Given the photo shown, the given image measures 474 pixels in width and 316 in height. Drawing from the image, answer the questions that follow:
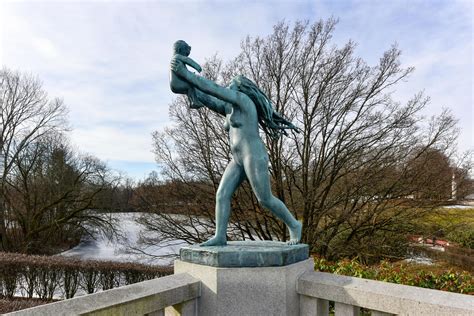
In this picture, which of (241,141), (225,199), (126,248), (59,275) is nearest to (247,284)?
(225,199)

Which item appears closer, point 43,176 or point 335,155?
point 335,155

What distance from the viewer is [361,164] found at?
35.4ft

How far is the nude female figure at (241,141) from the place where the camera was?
2.78 m

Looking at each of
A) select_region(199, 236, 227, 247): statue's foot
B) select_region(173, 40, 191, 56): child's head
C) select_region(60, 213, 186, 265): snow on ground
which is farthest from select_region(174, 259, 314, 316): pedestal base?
select_region(60, 213, 186, 265): snow on ground

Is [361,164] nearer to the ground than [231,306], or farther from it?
farther from it

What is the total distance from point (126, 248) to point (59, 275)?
9.57ft

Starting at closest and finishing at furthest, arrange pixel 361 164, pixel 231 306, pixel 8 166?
1. pixel 231 306
2. pixel 361 164
3. pixel 8 166

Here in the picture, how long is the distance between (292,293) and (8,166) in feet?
63.2

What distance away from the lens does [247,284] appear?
2488mm

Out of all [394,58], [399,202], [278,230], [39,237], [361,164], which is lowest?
[39,237]

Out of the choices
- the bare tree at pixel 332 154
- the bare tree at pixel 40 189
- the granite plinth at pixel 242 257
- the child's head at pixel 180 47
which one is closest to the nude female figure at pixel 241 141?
the child's head at pixel 180 47

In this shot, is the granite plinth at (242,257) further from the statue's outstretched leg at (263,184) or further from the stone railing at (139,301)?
the statue's outstretched leg at (263,184)

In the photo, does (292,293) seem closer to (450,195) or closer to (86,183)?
(450,195)

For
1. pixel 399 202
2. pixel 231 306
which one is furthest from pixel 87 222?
pixel 231 306
